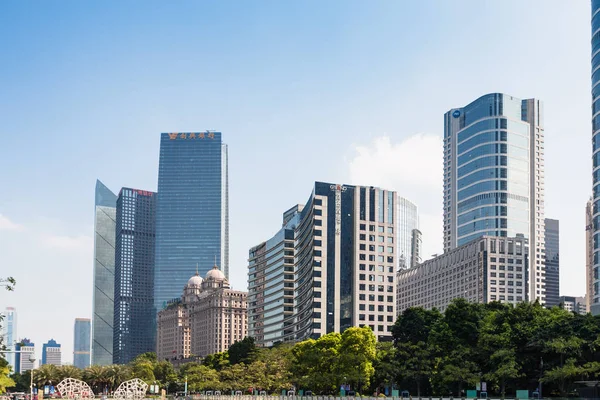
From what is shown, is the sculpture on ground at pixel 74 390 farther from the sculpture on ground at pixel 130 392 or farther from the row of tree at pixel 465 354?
the row of tree at pixel 465 354

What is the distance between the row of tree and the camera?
83438mm

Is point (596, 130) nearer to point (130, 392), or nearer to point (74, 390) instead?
point (130, 392)

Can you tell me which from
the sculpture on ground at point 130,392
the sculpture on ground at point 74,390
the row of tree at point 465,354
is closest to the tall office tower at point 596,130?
the row of tree at point 465,354

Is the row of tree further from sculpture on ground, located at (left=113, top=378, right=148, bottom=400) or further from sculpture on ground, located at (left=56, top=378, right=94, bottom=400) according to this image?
sculpture on ground, located at (left=56, top=378, right=94, bottom=400)

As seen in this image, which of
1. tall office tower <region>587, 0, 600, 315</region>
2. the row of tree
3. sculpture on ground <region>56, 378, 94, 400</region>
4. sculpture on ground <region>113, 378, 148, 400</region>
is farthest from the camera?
sculpture on ground <region>56, 378, 94, 400</region>

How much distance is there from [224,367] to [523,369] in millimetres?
102994

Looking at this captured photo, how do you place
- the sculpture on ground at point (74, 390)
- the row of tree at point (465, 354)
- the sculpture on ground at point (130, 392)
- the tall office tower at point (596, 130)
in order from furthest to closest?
1. the sculpture on ground at point (74, 390)
2. the sculpture on ground at point (130, 392)
3. the tall office tower at point (596, 130)
4. the row of tree at point (465, 354)

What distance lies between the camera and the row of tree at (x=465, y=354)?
83.4 metres

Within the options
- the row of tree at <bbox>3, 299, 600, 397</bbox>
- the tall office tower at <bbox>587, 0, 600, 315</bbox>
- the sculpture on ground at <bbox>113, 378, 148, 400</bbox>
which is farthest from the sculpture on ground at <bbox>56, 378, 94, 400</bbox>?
the tall office tower at <bbox>587, 0, 600, 315</bbox>

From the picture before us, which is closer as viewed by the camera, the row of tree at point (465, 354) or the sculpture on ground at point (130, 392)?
the row of tree at point (465, 354)

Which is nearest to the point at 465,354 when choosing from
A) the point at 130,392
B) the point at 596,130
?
the point at 596,130

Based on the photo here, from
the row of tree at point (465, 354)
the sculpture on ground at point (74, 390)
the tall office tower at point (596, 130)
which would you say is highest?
the tall office tower at point (596, 130)

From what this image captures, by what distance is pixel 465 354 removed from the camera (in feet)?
313

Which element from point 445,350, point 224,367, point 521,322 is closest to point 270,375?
point 224,367
